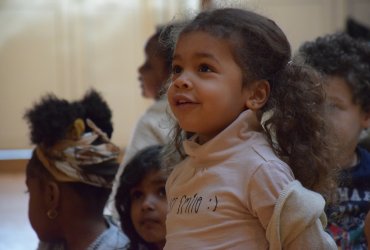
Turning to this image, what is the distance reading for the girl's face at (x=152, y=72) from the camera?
2566 mm

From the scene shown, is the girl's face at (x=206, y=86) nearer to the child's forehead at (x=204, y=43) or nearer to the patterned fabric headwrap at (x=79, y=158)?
the child's forehead at (x=204, y=43)

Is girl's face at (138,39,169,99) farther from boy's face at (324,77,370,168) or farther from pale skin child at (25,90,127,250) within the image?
boy's face at (324,77,370,168)

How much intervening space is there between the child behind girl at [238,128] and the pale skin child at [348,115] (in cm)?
41

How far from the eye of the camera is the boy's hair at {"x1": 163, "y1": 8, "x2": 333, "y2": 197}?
4.25ft

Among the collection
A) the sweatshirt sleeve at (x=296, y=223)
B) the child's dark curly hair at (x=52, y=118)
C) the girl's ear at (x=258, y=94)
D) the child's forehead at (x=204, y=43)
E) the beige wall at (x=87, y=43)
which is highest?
the child's forehead at (x=204, y=43)

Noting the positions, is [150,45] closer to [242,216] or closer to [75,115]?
[75,115]

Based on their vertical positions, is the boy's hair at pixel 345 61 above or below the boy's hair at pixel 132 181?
above

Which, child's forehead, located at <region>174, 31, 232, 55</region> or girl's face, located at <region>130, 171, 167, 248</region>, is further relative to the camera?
girl's face, located at <region>130, 171, 167, 248</region>

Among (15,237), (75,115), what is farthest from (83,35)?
(75,115)

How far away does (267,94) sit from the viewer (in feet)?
4.32

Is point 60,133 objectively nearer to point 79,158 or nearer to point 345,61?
point 79,158

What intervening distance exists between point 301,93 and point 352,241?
54 centimetres

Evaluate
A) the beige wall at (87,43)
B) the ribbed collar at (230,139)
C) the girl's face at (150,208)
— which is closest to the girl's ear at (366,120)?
the girl's face at (150,208)

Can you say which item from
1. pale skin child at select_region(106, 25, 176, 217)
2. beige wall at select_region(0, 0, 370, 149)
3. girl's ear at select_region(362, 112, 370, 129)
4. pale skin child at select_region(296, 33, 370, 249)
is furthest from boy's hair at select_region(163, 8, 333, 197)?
beige wall at select_region(0, 0, 370, 149)
